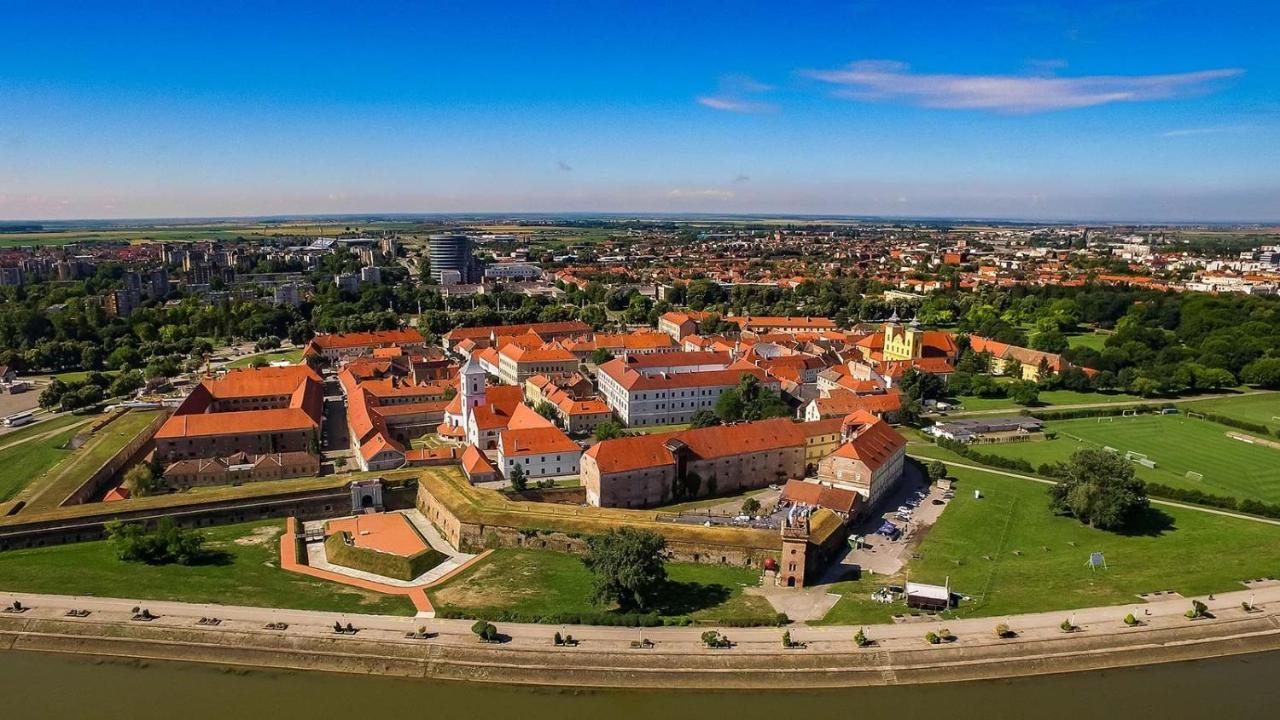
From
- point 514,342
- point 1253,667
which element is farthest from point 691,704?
point 514,342

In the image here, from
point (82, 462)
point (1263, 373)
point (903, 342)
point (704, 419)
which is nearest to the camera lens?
point (82, 462)

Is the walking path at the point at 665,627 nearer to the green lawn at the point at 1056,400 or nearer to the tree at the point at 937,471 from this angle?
the tree at the point at 937,471

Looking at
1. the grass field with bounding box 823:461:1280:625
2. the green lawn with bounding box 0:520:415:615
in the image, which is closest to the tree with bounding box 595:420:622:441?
the grass field with bounding box 823:461:1280:625

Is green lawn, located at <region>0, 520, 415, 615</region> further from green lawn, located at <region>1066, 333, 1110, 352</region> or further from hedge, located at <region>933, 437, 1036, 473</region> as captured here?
green lawn, located at <region>1066, 333, 1110, 352</region>

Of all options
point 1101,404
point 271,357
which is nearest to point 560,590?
point 1101,404

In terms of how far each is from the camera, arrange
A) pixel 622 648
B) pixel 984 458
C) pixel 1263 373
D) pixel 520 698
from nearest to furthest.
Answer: pixel 520 698 < pixel 622 648 < pixel 984 458 < pixel 1263 373

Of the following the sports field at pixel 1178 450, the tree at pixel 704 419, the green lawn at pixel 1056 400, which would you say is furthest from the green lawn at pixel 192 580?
the green lawn at pixel 1056 400

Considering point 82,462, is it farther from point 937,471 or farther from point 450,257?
point 450,257

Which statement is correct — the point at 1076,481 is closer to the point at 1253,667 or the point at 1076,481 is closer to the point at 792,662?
the point at 1253,667
